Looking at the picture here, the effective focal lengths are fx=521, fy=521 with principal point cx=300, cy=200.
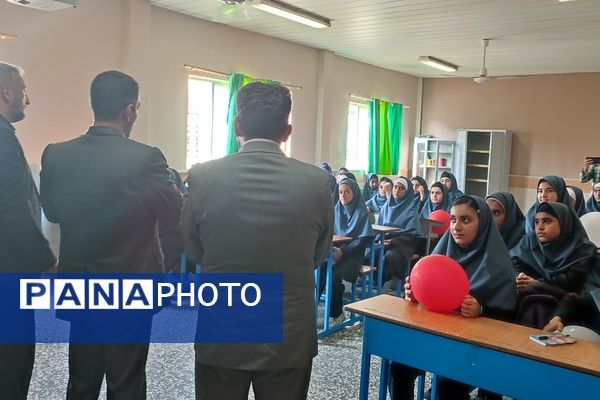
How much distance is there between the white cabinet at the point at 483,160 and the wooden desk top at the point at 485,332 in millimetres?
8060

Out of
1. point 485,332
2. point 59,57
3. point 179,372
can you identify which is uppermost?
point 59,57

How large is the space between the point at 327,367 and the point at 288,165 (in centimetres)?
222

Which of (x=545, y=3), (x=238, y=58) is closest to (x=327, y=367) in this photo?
(x=545, y=3)

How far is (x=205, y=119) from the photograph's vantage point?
6.74m

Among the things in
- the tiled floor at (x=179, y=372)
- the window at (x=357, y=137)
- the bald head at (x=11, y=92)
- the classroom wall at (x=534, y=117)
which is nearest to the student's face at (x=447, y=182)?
the window at (x=357, y=137)

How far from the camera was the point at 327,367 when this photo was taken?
3242 mm

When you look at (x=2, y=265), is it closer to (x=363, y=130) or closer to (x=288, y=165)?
(x=288, y=165)

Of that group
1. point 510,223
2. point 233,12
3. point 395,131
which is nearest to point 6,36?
point 233,12

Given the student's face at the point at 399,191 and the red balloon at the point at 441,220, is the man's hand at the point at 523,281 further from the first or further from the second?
the student's face at the point at 399,191

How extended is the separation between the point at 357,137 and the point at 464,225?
706 cm

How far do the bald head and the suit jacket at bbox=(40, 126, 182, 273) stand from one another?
0.28m

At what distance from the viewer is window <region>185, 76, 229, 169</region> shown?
655 centimetres

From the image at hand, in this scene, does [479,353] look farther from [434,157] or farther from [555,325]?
[434,157]

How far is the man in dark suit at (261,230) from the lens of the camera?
1.31m
